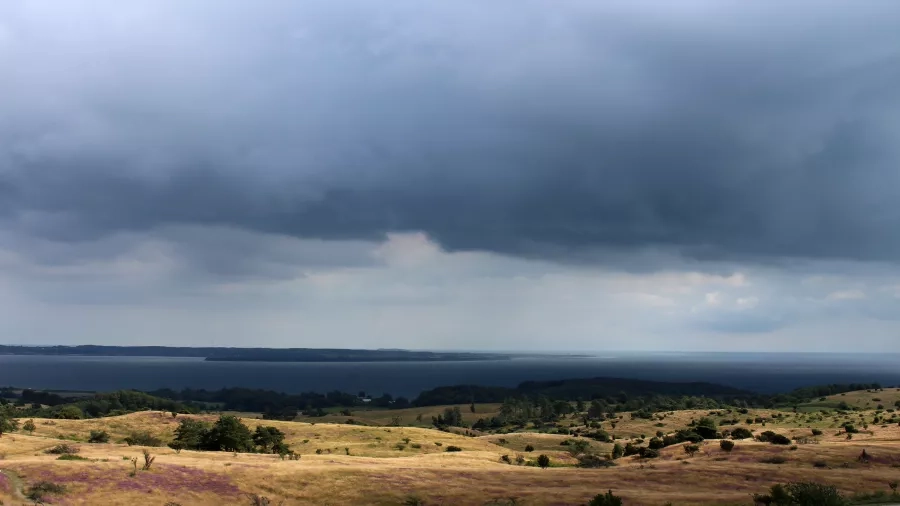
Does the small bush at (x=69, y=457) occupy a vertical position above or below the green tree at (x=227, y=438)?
above

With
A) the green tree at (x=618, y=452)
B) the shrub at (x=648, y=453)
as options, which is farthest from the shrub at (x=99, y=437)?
the shrub at (x=648, y=453)

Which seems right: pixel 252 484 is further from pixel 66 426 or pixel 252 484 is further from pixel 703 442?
pixel 66 426

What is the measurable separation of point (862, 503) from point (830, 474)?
39.2ft

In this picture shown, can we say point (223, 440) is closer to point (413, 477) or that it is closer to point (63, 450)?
point (63, 450)

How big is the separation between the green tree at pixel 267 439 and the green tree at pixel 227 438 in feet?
13.7

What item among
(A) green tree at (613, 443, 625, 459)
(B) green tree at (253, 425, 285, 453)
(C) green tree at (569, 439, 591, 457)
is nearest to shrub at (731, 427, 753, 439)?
(A) green tree at (613, 443, 625, 459)

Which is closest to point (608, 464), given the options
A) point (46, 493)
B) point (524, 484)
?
point (524, 484)

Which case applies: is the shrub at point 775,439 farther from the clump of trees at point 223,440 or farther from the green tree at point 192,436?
the green tree at point 192,436

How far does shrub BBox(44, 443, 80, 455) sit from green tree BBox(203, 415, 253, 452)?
47.9 feet

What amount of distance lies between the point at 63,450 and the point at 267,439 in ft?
86.1

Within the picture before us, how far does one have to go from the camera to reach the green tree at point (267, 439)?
7188 centimetres

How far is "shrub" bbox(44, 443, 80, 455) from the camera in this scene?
164 ft

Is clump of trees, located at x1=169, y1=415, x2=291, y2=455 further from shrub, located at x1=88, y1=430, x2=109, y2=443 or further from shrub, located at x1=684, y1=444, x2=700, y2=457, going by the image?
shrub, located at x1=684, y1=444, x2=700, y2=457

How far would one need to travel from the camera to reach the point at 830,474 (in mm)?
42125
